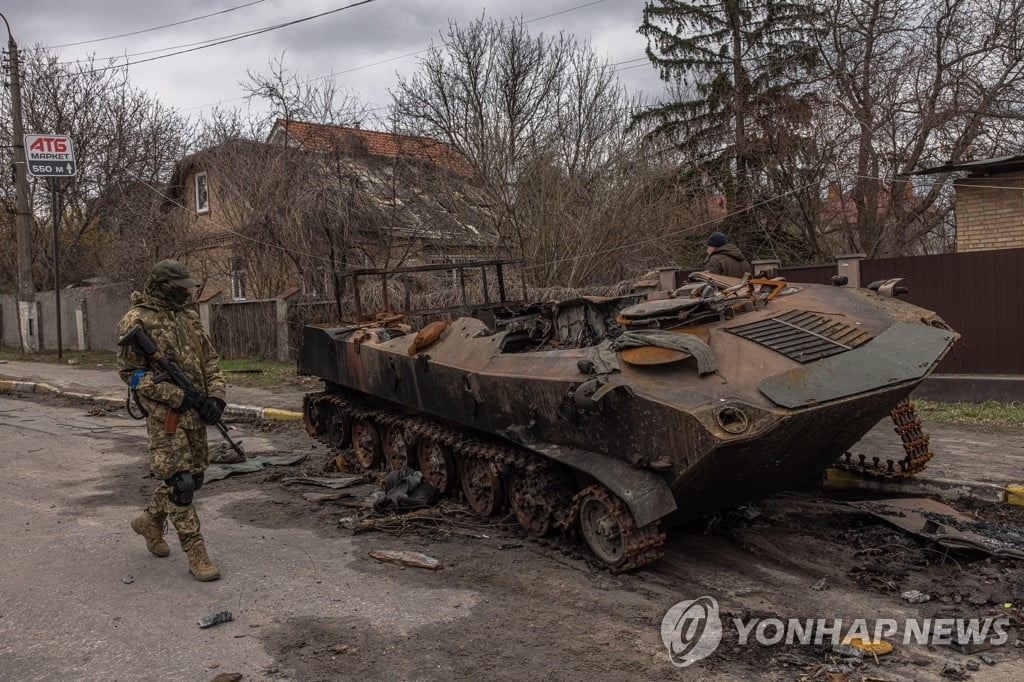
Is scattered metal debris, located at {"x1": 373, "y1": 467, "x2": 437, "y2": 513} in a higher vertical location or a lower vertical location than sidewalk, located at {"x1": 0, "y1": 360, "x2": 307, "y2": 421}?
lower

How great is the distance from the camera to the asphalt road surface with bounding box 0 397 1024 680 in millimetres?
3918

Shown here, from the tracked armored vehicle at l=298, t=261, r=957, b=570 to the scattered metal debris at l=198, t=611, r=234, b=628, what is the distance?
82.2 inches

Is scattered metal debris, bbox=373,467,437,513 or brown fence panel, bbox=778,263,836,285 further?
brown fence panel, bbox=778,263,836,285

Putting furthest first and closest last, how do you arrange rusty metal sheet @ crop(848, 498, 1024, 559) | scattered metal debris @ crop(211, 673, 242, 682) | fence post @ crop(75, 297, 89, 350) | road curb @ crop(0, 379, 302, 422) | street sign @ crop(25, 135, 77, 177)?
fence post @ crop(75, 297, 89, 350) → street sign @ crop(25, 135, 77, 177) → road curb @ crop(0, 379, 302, 422) → rusty metal sheet @ crop(848, 498, 1024, 559) → scattered metal debris @ crop(211, 673, 242, 682)

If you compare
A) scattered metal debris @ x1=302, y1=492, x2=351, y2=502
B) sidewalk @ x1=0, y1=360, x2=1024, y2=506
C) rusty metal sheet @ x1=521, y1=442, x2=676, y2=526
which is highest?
rusty metal sheet @ x1=521, y1=442, x2=676, y2=526

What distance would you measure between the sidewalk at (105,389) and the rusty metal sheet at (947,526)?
7.64m

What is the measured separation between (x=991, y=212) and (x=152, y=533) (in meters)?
12.0

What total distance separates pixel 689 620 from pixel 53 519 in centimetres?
485

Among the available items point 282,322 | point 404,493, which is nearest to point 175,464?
point 404,493

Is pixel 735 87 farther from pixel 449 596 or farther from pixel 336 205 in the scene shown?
pixel 449 596

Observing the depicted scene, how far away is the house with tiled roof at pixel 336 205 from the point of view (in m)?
17.5

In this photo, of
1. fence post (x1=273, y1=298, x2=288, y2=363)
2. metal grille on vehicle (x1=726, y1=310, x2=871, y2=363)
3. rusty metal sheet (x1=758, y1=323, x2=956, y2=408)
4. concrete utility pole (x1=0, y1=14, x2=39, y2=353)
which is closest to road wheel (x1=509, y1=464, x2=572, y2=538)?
metal grille on vehicle (x1=726, y1=310, x2=871, y2=363)

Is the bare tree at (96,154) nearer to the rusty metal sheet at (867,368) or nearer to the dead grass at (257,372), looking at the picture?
the dead grass at (257,372)

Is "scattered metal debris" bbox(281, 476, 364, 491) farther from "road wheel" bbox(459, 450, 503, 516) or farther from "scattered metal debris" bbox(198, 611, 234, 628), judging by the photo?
"scattered metal debris" bbox(198, 611, 234, 628)
